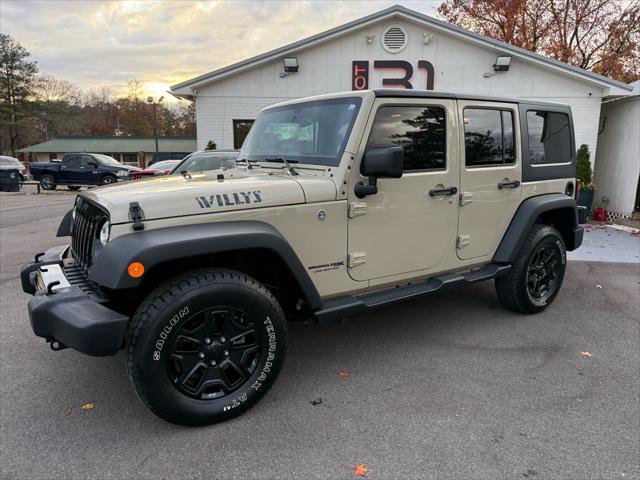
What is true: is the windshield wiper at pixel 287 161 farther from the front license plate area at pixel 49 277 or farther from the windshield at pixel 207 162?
the windshield at pixel 207 162

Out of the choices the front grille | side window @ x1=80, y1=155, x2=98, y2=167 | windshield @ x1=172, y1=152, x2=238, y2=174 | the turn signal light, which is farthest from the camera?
side window @ x1=80, y1=155, x2=98, y2=167

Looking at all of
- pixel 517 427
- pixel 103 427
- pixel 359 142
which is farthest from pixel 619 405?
pixel 103 427

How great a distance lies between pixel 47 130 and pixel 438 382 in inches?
2525

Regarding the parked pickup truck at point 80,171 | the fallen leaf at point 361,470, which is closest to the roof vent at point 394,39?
the fallen leaf at point 361,470

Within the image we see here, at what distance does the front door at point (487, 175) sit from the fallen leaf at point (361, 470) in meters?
2.02

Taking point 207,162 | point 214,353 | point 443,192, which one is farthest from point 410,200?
point 207,162

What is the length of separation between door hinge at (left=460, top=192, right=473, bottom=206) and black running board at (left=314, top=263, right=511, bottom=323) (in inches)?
24.4

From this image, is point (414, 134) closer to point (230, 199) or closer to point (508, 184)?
point (508, 184)

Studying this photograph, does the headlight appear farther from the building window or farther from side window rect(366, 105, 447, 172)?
the building window

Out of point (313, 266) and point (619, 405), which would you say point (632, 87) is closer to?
point (619, 405)

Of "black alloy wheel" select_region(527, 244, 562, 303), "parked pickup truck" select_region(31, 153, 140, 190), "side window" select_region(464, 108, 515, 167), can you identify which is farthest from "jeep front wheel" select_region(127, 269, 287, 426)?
"parked pickup truck" select_region(31, 153, 140, 190)

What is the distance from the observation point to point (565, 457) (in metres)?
2.40

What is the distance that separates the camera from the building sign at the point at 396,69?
1189 centimetres

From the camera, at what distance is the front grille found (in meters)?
2.70
